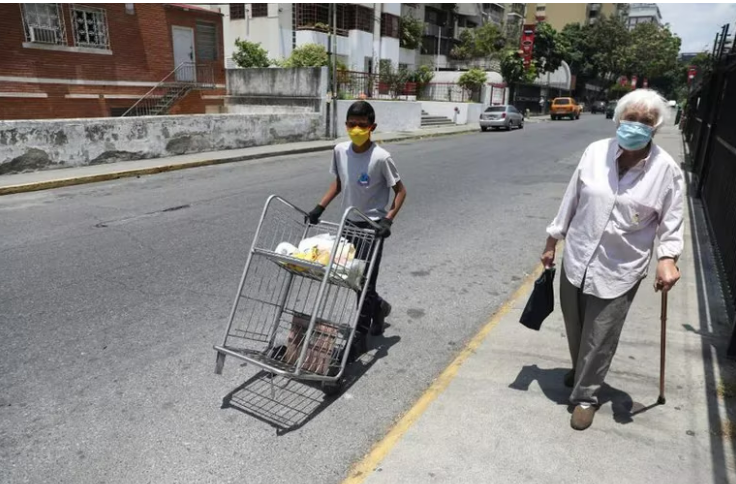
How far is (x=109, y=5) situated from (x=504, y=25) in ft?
148

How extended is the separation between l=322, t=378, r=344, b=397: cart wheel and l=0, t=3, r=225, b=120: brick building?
17.6 meters

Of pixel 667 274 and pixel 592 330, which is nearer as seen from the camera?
pixel 667 274

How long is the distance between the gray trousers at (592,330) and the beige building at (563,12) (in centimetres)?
8324

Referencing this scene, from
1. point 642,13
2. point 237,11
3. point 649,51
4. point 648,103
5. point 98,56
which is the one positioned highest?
point 642,13

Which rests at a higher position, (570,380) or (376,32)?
(376,32)

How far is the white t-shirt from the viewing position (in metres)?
3.65

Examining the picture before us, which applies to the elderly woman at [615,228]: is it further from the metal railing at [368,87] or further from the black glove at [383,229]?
the metal railing at [368,87]

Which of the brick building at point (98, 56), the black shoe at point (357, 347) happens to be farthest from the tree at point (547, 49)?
the black shoe at point (357, 347)

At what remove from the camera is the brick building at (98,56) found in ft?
54.1

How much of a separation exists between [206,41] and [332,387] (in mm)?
21942

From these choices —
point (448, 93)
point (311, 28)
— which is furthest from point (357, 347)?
point (448, 93)

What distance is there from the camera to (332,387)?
130 inches

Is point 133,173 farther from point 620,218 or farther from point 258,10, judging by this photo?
point 258,10

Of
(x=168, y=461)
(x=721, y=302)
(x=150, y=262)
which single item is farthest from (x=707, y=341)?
(x=150, y=262)
